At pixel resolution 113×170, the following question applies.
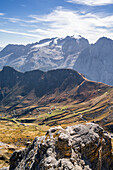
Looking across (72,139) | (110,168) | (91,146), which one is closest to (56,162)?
(72,139)

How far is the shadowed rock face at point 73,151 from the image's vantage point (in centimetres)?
3394

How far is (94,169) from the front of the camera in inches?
1555

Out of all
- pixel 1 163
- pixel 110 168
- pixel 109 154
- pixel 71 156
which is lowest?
pixel 1 163

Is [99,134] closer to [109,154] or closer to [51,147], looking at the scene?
[109,154]

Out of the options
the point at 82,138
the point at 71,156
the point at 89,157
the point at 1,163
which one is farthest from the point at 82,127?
the point at 1,163

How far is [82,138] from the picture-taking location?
1647 inches

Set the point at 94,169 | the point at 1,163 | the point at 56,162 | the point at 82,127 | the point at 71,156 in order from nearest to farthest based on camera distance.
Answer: the point at 56,162, the point at 71,156, the point at 94,169, the point at 82,127, the point at 1,163

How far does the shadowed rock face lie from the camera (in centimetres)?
3394

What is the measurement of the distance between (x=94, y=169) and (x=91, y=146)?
5.45 meters

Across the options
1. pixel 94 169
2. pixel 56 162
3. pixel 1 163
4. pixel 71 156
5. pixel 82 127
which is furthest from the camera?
pixel 1 163

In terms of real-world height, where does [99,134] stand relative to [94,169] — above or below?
above

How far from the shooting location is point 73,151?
3794cm

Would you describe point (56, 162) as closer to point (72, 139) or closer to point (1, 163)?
point (72, 139)

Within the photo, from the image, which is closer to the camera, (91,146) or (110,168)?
(91,146)
